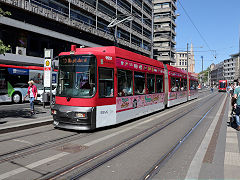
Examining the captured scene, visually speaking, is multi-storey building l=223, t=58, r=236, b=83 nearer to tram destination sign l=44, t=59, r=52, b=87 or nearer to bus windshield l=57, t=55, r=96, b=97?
tram destination sign l=44, t=59, r=52, b=87

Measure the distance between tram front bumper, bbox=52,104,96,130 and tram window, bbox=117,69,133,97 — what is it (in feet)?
5.57

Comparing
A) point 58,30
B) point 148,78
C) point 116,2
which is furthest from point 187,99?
point 116,2

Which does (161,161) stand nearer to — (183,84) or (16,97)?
(16,97)

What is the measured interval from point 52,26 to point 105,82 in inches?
832

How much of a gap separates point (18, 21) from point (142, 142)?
2091cm

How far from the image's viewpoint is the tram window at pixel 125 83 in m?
8.21

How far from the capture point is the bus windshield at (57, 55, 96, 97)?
6.98 meters

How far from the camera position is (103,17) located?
109 feet

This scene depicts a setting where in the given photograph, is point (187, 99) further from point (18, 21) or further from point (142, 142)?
Result: point (18, 21)

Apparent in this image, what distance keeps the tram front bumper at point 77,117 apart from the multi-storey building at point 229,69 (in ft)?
443

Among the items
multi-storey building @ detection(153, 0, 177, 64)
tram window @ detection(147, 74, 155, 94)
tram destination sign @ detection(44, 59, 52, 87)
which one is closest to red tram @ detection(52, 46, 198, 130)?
tram window @ detection(147, 74, 155, 94)

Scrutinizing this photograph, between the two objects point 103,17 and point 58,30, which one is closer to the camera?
point 58,30

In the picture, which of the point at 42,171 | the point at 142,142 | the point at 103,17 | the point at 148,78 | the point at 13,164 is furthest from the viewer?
the point at 103,17

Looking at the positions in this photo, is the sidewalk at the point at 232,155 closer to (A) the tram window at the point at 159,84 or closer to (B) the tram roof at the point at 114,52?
(B) the tram roof at the point at 114,52
